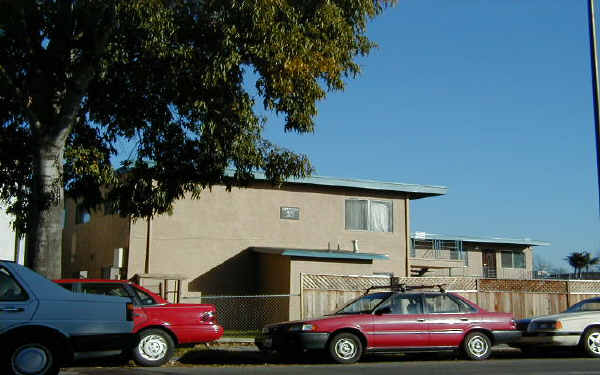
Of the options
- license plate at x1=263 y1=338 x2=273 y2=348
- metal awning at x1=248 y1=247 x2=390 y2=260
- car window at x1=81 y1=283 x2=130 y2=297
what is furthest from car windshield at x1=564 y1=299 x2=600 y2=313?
car window at x1=81 y1=283 x2=130 y2=297

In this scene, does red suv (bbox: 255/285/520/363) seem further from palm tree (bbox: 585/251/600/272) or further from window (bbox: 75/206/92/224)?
palm tree (bbox: 585/251/600/272)

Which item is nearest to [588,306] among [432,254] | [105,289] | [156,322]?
[156,322]

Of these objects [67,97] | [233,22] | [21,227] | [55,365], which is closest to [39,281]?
[55,365]

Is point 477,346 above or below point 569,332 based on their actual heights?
below

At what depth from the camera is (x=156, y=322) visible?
40.3ft

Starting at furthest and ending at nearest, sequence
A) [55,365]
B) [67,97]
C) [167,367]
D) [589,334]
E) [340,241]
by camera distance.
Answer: [340,241] → [589,334] → [67,97] → [167,367] → [55,365]

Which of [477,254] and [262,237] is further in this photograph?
[477,254]

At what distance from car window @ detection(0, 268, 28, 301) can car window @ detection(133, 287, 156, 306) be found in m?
4.16

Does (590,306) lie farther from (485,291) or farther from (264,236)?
(264,236)

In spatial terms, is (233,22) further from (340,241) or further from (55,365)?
(340,241)

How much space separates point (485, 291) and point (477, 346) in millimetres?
6369

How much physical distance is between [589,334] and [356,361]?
16.3 feet

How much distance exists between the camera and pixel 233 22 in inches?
511

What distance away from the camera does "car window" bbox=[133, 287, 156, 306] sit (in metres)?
12.6
